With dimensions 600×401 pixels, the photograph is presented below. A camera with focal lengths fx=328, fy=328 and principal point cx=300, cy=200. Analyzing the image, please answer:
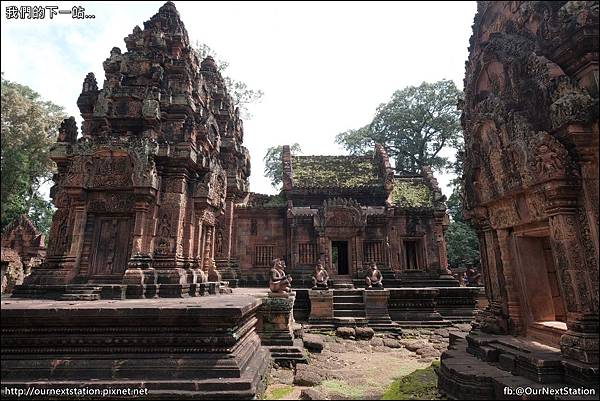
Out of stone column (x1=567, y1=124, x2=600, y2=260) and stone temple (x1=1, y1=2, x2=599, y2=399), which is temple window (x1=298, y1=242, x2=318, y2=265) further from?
stone column (x1=567, y1=124, x2=600, y2=260)

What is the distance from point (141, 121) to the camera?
29.1 feet

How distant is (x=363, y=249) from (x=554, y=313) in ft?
39.3

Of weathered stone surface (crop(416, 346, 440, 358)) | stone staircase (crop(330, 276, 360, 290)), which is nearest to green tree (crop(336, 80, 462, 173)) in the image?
stone staircase (crop(330, 276, 360, 290))

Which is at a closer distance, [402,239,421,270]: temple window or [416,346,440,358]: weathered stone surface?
[416,346,440,358]: weathered stone surface

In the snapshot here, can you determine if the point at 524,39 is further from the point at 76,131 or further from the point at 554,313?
the point at 76,131

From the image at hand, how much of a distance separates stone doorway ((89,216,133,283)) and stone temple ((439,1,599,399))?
24.0 ft

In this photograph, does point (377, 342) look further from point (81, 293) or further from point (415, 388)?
point (81, 293)

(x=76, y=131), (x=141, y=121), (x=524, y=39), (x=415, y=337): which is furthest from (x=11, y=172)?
(x=524, y=39)

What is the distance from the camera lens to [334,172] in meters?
21.4

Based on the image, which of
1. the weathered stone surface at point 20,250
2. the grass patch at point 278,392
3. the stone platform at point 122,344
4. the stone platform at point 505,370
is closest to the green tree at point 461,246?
the stone platform at point 505,370

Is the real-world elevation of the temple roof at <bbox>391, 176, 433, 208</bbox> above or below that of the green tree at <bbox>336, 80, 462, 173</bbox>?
below

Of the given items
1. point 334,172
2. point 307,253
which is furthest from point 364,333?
point 334,172

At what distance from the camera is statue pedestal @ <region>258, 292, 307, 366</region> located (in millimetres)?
7525

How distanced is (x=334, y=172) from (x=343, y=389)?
1646 centimetres
